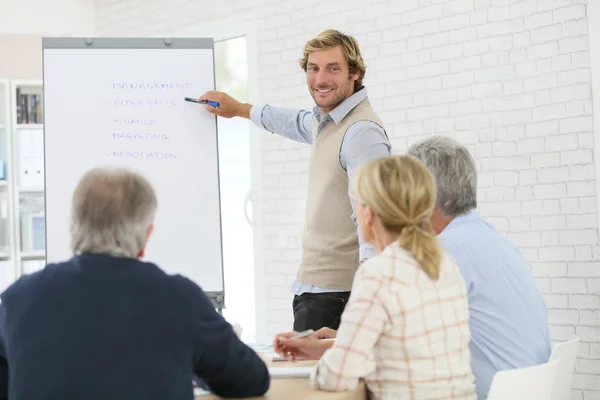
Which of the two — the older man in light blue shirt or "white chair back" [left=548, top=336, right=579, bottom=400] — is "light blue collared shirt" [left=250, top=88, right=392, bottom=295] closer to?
the older man in light blue shirt

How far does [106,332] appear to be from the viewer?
4.64 ft

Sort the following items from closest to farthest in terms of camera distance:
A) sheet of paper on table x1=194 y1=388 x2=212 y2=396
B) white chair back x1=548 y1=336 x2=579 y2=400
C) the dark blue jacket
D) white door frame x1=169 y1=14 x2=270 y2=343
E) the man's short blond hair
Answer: the dark blue jacket, sheet of paper on table x1=194 y1=388 x2=212 y2=396, white chair back x1=548 y1=336 x2=579 y2=400, the man's short blond hair, white door frame x1=169 y1=14 x2=270 y2=343

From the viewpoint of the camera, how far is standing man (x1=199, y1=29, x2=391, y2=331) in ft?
8.61

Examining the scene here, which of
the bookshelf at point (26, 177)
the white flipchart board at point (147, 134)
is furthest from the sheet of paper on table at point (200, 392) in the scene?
the bookshelf at point (26, 177)

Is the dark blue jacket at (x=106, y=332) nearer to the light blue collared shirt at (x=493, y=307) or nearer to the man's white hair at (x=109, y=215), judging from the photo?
the man's white hair at (x=109, y=215)

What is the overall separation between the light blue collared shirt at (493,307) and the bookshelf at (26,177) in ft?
13.1

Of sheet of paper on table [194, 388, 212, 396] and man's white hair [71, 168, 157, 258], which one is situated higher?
man's white hair [71, 168, 157, 258]

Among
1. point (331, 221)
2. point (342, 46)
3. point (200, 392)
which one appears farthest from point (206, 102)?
point (200, 392)

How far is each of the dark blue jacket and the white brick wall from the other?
242cm

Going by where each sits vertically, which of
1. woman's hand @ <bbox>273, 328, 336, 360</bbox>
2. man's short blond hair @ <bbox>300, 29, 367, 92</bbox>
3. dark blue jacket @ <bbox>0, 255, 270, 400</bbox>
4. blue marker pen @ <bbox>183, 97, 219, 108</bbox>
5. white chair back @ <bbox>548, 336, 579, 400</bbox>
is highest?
man's short blond hair @ <bbox>300, 29, 367, 92</bbox>

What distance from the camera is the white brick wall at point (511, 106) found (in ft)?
11.3

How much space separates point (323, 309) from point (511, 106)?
166 centimetres

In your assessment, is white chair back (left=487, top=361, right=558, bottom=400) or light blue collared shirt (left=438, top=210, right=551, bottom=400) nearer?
white chair back (left=487, top=361, right=558, bottom=400)

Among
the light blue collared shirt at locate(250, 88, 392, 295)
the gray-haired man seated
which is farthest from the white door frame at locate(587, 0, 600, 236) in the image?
the gray-haired man seated
